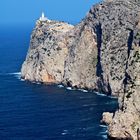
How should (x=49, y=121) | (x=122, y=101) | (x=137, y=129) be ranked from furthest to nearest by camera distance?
1. (x=49, y=121)
2. (x=122, y=101)
3. (x=137, y=129)

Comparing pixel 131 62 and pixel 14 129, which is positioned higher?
pixel 131 62

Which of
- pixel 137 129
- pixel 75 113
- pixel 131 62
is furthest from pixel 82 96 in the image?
pixel 137 129

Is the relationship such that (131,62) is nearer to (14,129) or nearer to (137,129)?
(137,129)

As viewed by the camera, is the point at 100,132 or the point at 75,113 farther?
the point at 75,113

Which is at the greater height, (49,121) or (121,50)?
(121,50)

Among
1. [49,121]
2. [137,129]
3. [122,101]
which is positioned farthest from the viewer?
[49,121]

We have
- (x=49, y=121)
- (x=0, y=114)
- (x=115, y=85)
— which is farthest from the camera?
(x=115, y=85)

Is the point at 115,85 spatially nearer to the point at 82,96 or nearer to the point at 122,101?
the point at 82,96

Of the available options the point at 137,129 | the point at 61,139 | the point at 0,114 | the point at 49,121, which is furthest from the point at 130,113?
the point at 0,114

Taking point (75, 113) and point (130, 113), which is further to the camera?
point (75, 113)
